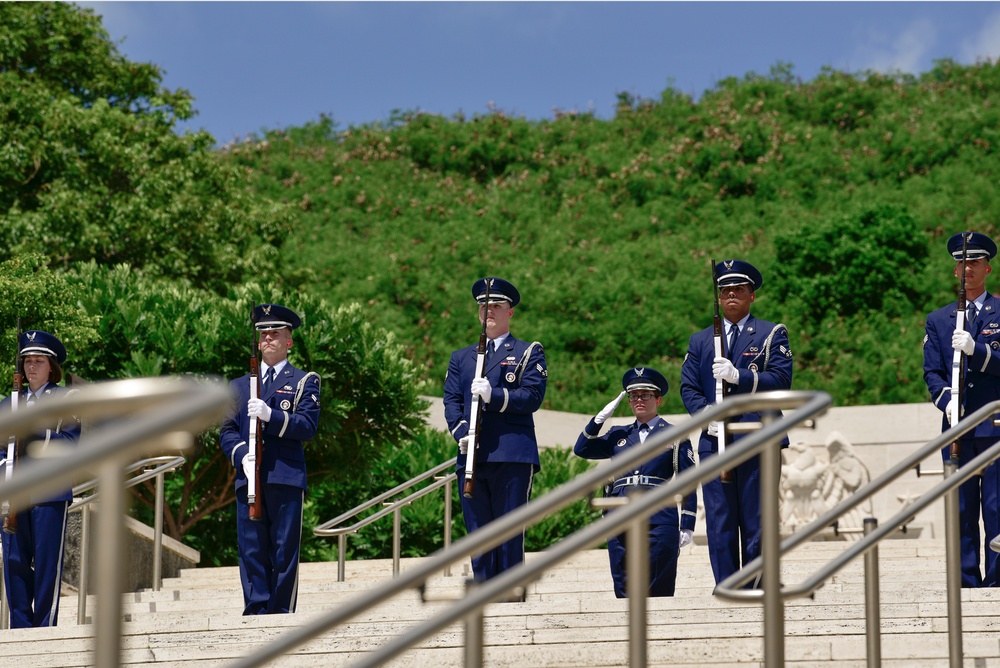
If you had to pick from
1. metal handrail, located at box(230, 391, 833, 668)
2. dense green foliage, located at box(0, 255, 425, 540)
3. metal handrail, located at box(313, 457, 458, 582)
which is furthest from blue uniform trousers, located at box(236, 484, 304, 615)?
dense green foliage, located at box(0, 255, 425, 540)

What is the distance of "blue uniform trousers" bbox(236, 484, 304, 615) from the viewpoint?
773cm

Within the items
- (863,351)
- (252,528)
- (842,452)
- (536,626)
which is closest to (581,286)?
(863,351)

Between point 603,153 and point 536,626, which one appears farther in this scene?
point 603,153

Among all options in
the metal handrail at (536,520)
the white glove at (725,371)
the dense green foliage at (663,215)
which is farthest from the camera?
the dense green foliage at (663,215)

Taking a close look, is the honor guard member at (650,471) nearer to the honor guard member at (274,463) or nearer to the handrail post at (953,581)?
the honor guard member at (274,463)

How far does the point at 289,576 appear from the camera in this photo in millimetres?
7773

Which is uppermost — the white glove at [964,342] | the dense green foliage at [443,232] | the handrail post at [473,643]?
the dense green foliage at [443,232]

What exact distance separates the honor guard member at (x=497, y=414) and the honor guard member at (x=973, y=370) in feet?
6.80

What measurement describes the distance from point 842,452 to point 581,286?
446 inches

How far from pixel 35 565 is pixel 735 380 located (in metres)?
3.86

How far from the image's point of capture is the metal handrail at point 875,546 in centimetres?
412

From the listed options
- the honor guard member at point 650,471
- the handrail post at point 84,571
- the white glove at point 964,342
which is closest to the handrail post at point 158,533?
the handrail post at point 84,571

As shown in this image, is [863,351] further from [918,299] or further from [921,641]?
[921,641]

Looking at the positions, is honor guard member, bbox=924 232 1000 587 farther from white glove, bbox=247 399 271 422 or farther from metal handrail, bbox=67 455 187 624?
metal handrail, bbox=67 455 187 624
